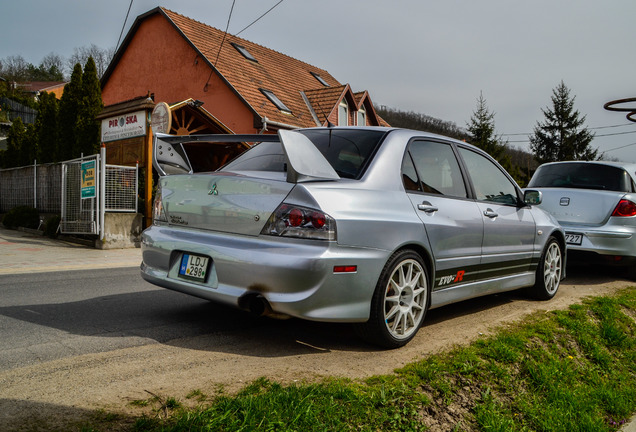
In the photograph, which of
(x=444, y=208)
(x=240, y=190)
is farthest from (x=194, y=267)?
(x=444, y=208)

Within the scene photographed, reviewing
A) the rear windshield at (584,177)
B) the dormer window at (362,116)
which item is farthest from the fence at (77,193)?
the dormer window at (362,116)

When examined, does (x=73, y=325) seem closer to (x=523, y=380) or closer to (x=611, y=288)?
(x=523, y=380)

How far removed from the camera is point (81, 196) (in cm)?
1337

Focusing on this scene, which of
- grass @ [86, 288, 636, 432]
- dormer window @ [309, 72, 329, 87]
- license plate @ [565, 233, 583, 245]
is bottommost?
grass @ [86, 288, 636, 432]

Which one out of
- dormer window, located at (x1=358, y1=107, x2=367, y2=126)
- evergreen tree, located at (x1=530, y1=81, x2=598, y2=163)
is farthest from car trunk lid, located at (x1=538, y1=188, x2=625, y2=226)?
evergreen tree, located at (x1=530, y1=81, x2=598, y2=163)

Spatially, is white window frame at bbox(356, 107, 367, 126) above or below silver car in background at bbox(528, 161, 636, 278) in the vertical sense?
above

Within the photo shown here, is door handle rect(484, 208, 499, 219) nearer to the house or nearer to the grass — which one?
the grass

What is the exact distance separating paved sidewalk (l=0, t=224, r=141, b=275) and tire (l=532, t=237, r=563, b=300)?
6888mm

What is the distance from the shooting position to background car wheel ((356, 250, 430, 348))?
3.64 m

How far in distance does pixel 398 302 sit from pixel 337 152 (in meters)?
1.22

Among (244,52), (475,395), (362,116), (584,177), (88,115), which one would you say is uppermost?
(244,52)

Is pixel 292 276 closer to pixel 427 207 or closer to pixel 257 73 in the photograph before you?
pixel 427 207

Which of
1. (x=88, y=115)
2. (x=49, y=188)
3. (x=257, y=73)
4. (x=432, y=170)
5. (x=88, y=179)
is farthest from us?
(x=257, y=73)

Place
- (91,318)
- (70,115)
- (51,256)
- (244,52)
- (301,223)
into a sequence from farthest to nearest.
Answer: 1. (244,52)
2. (70,115)
3. (51,256)
4. (91,318)
5. (301,223)
